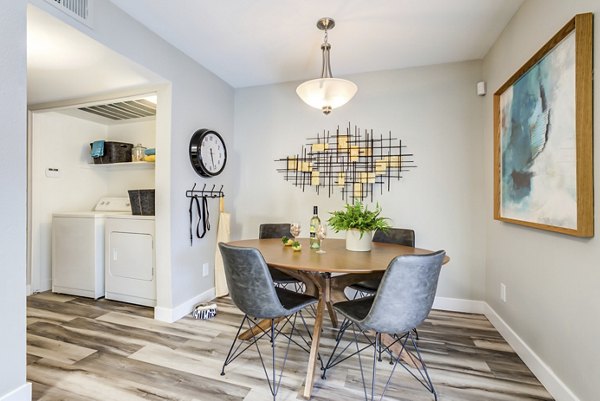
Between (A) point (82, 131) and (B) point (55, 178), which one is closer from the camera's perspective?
(B) point (55, 178)

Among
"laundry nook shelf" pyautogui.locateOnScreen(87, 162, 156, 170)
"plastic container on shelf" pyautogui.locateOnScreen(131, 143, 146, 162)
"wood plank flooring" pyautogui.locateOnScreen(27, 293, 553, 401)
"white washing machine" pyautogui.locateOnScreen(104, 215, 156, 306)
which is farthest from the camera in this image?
"laundry nook shelf" pyautogui.locateOnScreen(87, 162, 156, 170)

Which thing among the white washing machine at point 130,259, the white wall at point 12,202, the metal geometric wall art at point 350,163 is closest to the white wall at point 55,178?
the white washing machine at point 130,259

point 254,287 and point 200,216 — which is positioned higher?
point 200,216

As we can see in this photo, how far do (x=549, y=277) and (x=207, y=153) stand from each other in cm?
284

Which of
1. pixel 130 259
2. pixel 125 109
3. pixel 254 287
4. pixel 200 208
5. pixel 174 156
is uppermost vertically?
pixel 125 109

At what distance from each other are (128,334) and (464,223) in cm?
314

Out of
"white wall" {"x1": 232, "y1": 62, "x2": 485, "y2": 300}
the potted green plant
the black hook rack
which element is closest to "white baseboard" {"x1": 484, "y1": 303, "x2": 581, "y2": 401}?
"white wall" {"x1": 232, "y1": 62, "x2": 485, "y2": 300}

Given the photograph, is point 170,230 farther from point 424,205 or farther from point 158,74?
point 424,205

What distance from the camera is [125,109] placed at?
326 centimetres

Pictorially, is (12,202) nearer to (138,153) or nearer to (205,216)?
(205,216)

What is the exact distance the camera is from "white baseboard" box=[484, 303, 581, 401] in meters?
1.49

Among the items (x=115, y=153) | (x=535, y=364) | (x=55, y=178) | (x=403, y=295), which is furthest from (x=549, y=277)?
(x=55, y=178)

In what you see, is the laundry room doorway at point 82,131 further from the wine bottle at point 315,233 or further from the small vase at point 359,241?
the small vase at point 359,241

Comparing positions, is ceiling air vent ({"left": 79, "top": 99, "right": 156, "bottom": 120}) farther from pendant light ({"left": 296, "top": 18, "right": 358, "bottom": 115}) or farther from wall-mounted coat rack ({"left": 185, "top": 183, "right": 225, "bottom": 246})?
pendant light ({"left": 296, "top": 18, "right": 358, "bottom": 115})
